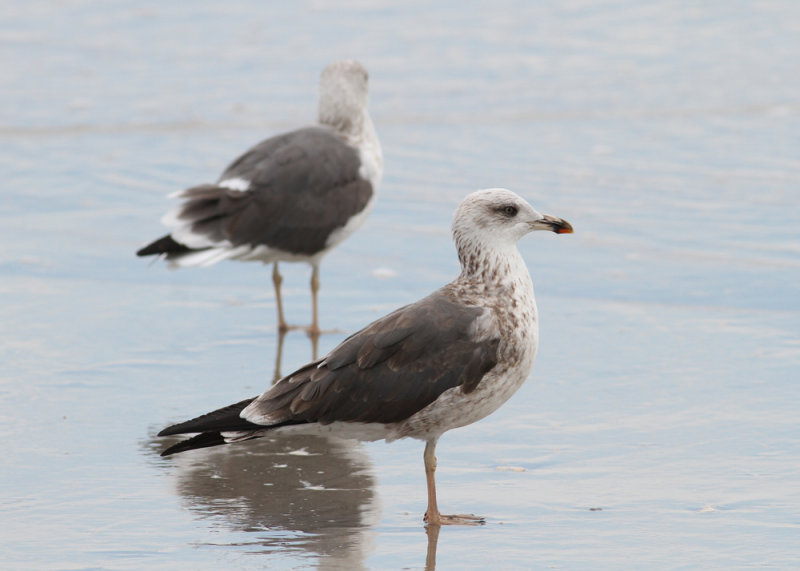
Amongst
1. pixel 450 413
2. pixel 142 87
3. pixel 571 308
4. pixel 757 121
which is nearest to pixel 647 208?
pixel 571 308

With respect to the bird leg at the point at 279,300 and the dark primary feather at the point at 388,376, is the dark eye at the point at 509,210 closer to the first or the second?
the dark primary feather at the point at 388,376

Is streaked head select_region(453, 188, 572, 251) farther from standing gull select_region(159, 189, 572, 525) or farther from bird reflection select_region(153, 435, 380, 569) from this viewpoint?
bird reflection select_region(153, 435, 380, 569)

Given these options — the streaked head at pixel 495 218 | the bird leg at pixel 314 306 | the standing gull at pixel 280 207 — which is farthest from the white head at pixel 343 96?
the streaked head at pixel 495 218

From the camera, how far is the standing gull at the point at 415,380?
5031mm

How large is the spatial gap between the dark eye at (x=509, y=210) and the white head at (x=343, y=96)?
3.65m

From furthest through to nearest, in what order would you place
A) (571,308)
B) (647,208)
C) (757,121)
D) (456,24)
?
1. (456,24)
2. (757,121)
3. (647,208)
4. (571,308)

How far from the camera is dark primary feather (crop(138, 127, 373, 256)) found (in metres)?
7.97

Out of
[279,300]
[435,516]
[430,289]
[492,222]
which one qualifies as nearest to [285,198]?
[279,300]

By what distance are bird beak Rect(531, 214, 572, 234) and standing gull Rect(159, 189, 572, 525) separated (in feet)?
0.83

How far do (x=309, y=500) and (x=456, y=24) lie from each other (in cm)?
1366

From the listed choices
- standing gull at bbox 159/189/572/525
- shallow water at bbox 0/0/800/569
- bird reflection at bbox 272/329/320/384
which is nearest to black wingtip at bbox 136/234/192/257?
shallow water at bbox 0/0/800/569

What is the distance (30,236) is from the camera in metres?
9.34

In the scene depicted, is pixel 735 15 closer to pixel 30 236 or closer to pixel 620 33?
pixel 620 33

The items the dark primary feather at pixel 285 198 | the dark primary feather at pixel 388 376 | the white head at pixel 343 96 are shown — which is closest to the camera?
the dark primary feather at pixel 388 376
